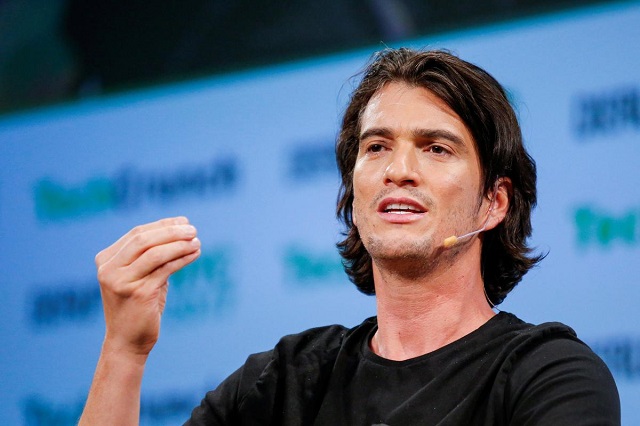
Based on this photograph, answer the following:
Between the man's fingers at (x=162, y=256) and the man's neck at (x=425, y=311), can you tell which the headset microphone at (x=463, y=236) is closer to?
the man's neck at (x=425, y=311)

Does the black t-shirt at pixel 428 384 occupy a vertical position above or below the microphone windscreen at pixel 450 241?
below

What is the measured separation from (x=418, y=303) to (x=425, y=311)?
3 centimetres

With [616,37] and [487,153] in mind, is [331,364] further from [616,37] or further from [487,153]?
[616,37]

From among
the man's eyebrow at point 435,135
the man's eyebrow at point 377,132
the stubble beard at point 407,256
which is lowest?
the stubble beard at point 407,256

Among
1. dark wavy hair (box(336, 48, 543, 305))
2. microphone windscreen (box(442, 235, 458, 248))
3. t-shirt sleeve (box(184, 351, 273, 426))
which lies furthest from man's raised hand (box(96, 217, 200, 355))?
dark wavy hair (box(336, 48, 543, 305))

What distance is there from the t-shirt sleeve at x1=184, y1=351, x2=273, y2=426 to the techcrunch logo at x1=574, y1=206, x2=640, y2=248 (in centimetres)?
124

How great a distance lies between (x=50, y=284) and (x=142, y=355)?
81.7 inches

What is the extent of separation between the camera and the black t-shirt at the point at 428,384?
1.83 m

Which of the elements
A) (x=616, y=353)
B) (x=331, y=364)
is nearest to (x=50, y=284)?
(x=331, y=364)

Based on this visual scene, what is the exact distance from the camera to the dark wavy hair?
2.40m

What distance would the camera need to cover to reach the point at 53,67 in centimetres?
423

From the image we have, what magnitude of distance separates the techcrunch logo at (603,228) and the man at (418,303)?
0.51 metres

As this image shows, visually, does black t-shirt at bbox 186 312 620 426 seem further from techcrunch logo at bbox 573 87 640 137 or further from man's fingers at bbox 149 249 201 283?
techcrunch logo at bbox 573 87 640 137

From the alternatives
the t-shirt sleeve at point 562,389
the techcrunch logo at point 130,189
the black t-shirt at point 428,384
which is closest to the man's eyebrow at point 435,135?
the black t-shirt at point 428,384
